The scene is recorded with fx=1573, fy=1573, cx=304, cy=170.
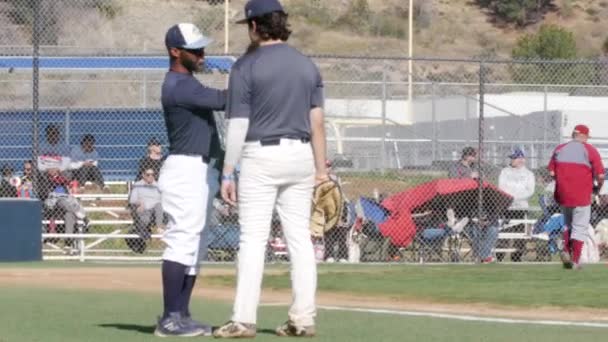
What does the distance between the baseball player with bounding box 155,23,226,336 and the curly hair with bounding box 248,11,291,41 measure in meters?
0.46

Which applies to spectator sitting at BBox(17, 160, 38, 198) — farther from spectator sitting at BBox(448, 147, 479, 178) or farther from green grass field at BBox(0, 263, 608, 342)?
spectator sitting at BBox(448, 147, 479, 178)

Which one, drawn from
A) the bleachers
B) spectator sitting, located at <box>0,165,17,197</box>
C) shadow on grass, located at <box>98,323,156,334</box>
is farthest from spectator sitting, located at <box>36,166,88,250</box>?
shadow on grass, located at <box>98,323,156,334</box>

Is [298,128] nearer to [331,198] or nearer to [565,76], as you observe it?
[331,198]

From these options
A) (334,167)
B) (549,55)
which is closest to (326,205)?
(334,167)

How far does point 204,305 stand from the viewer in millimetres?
12484

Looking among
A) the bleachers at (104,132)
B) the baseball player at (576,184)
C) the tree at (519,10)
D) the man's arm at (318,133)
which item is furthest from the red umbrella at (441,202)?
the tree at (519,10)

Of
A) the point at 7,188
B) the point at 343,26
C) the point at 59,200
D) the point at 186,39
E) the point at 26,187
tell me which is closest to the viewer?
the point at 186,39

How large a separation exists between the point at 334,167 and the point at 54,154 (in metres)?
5.06

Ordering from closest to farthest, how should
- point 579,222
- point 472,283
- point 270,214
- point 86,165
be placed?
point 270,214 → point 472,283 → point 579,222 → point 86,165

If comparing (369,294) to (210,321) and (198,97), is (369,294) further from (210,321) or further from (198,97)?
(198,97)

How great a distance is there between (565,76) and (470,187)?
28.0 metres

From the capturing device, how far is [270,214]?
9172 millimetres

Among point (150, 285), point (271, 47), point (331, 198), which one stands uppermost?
point (271, 47)

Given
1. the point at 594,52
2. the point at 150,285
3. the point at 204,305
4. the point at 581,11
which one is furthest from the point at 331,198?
the point at 581,11
